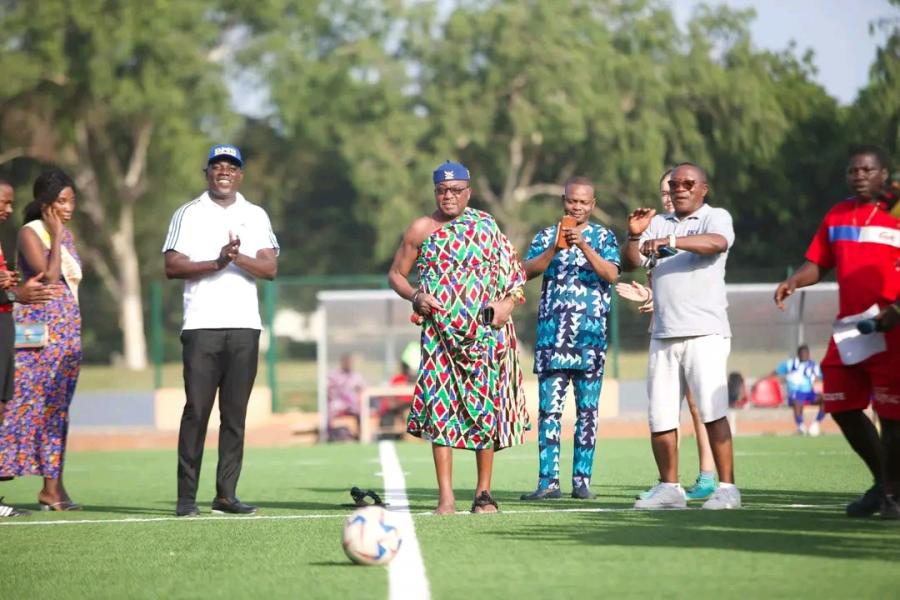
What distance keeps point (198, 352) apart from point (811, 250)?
3.79m

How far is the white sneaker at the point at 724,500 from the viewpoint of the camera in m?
9.39

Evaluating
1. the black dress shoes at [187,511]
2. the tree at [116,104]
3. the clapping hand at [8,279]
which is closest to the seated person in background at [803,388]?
the black dress shoes at [187,511]

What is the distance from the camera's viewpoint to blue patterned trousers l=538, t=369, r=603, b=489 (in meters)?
10.9

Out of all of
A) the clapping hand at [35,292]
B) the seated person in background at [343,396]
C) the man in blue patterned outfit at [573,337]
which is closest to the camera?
the clapping hand at [35,292]

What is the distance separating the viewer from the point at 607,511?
9523 millimetres

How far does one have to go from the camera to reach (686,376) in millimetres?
9766

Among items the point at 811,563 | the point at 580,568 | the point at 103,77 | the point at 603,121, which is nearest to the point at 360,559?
the point at 580,568

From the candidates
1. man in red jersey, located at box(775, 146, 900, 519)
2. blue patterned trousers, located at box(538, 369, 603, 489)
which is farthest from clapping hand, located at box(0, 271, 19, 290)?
man in red jersey, located at box(775, 146, 900, 519)

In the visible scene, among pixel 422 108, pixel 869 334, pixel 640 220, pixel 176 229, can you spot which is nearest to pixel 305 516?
pixel 176 229

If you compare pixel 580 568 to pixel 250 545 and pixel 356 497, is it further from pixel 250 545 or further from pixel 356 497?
pixel 356 497

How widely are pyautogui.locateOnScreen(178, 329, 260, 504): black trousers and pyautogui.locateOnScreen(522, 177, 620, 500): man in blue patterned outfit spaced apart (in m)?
1.99

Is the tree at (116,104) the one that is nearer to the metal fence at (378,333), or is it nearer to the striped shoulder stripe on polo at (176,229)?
the metal fence at (378,333)

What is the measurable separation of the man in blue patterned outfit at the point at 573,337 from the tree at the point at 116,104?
3205cm

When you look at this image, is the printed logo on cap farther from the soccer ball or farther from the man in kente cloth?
the soccer ball
